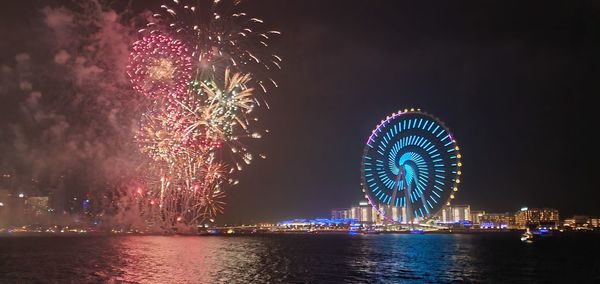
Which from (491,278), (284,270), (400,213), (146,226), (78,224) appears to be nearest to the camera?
(491,278)

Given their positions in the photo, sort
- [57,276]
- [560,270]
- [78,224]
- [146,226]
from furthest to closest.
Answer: [78,224] → [146,226] → [560,270] → [57,276]

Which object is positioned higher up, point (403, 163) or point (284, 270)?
point (403, 163)

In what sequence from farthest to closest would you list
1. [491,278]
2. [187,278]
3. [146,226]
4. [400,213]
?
[400,213], [146,226], [491,278], [187,278]

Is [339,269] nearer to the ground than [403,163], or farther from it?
nearer to the ground

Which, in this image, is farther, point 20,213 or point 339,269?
point 20,213

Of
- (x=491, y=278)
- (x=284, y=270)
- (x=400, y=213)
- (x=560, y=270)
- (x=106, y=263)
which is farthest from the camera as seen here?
(x=400, y=213)

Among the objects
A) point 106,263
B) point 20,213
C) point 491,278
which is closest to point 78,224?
point 20,213

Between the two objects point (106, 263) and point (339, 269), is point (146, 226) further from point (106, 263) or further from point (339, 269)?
point (339, 269)

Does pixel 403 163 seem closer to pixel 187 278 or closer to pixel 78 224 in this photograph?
pixel 187 278

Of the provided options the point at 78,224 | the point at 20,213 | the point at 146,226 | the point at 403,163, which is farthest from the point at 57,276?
the point at 20,213
